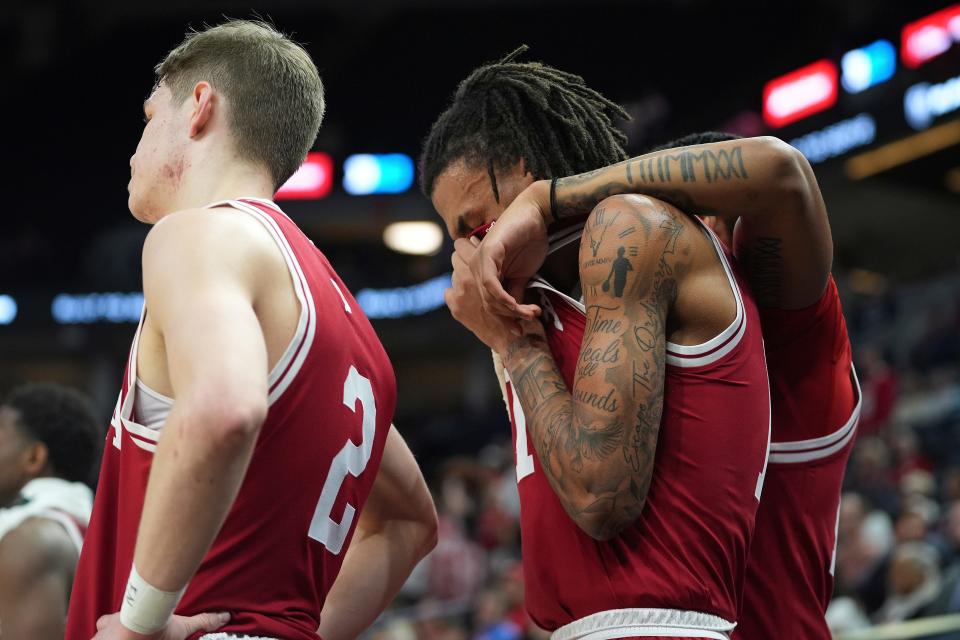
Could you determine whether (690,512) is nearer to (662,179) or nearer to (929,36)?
(662,179)

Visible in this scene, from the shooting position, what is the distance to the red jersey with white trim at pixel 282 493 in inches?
73.0

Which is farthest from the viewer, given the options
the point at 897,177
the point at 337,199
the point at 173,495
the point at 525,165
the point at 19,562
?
the point at 337,199

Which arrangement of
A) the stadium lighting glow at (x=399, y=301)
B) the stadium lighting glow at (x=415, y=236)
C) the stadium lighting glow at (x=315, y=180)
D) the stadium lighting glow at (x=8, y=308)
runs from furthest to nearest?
the stadium lighting glow at (x=8, y=308)
the stadium lighting glow at (x=399, y=301)
the stadium lighting glow at (x=415, y=236)
the stadium lighting glow at (x=315, y=180)

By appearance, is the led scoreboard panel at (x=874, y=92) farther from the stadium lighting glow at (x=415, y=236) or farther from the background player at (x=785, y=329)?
the background player at (x=785, y=329)

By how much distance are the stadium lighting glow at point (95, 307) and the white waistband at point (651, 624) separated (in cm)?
1890

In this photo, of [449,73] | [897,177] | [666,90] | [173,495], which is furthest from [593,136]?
[449,73]

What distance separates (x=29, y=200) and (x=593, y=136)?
2198cm

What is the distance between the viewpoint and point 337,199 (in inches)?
722

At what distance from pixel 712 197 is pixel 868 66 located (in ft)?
40.4

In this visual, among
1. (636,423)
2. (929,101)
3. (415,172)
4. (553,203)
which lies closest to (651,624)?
(636,423)

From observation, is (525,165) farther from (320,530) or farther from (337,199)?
(337,199)

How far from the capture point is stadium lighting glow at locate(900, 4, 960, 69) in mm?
12492

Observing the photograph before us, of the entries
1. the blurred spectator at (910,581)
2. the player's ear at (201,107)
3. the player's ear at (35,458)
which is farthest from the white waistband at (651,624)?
the blurred spectator at (910,581)

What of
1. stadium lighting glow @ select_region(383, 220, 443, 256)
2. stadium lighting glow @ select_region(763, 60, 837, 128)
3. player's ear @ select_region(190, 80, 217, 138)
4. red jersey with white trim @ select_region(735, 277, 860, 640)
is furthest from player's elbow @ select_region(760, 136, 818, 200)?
stadium lighting glow @ select_region(383, 220, 443, 256)
